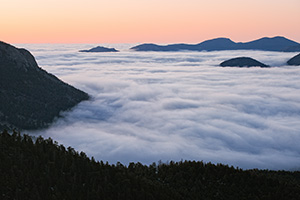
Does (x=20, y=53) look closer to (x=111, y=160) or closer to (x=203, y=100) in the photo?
(x=111, y=160)

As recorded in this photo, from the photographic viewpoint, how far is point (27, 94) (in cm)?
9681

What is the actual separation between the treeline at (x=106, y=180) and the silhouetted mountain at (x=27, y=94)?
66229 mm

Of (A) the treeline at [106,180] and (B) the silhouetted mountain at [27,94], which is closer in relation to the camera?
(A) the treeline at [106,180]

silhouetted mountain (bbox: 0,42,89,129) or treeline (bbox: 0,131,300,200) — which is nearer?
treeline (bbox: 0,131,300,200)

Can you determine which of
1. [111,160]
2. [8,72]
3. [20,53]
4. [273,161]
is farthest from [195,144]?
[20,53]

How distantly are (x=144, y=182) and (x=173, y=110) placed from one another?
406 ft

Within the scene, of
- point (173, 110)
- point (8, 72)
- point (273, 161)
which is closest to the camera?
point (273, 161)

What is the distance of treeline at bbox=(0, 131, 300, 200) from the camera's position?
1584 cm

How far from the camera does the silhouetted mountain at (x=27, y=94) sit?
84.1m

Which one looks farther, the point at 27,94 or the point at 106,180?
the point at 27,94

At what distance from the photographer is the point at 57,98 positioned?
10981cm

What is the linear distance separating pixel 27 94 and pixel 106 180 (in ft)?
297

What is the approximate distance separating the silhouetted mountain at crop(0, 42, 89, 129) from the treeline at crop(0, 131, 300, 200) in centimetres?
6623

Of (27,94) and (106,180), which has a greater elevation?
(106,180)
